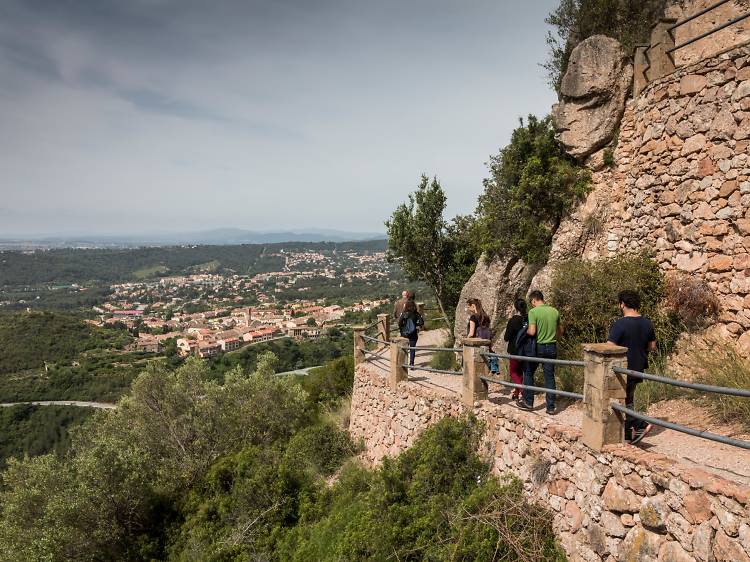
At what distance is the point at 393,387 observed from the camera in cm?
870

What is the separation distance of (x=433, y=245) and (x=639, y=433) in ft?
36.2

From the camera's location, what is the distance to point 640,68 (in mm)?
8766

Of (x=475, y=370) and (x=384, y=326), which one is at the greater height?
(x=475, y=370)

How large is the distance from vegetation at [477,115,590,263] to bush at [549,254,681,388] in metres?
2.93


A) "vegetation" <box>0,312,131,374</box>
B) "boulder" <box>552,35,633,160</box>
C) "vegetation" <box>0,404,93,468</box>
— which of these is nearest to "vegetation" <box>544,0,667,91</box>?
"boulder" <box>552,35,633,160</box>

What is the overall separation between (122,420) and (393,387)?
12.9 m

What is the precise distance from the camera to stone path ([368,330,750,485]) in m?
3.71

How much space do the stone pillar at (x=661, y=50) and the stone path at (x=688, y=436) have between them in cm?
644

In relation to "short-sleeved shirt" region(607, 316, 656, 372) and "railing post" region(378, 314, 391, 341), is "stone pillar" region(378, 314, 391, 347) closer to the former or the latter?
"railing post" region(378, 314, 391, 341)

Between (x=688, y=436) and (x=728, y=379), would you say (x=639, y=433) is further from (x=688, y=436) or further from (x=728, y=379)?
(x=728, y=379)

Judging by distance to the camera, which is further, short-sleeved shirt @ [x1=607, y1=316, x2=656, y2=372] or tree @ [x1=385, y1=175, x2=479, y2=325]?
tree @ [x1=385, y1=175, x2=479, y2=325]

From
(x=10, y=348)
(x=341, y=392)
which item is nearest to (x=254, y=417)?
(x=341, y=392)

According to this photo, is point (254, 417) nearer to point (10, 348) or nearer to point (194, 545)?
point (194, 545)

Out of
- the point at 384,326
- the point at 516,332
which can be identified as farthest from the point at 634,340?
the point at 384,326
